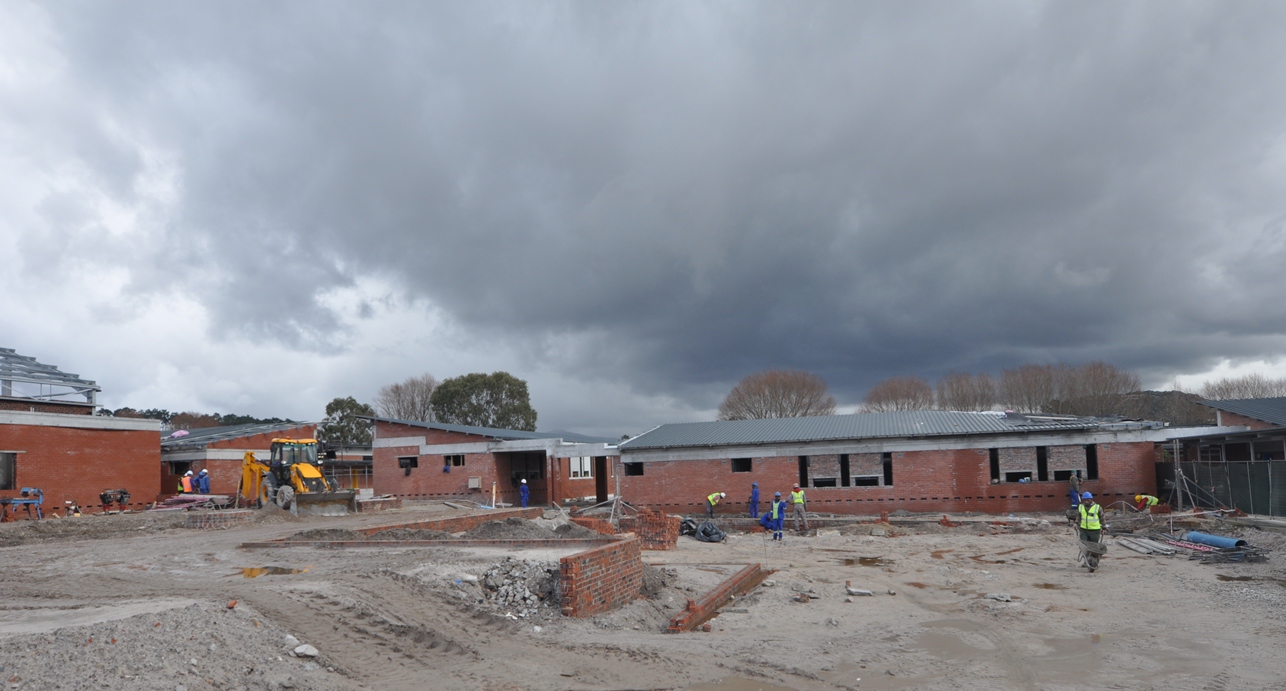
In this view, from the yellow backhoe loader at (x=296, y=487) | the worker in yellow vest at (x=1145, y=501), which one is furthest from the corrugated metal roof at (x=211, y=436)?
the worker in yellow vest at (x=1145, y=501)

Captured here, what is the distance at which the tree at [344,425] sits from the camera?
64.9 metres

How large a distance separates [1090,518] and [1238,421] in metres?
25.5

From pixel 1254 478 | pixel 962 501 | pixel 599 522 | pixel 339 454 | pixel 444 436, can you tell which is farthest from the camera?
pixel 339 454

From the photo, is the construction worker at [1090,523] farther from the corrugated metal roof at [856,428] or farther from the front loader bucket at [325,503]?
the front loader bucket at [325,503]

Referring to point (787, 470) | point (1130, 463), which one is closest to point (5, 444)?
point (787, 470)

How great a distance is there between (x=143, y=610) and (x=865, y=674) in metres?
7.79

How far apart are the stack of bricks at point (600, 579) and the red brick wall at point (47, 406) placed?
2935 centimetres

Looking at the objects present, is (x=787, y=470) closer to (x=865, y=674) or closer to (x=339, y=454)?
(x=865, y=674)

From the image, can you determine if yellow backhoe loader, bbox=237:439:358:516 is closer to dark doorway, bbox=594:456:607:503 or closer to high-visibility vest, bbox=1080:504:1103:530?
dark doorway, bbox=594:456:607:503

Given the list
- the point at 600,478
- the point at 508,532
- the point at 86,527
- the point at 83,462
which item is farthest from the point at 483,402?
the point at 508,532

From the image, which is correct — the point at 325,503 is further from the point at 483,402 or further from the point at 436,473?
the point at 483,402

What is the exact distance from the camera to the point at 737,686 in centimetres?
754

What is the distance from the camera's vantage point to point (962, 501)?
1136 inches

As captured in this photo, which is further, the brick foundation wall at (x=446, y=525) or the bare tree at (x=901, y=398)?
the bare tree at (x=901, y=398)
